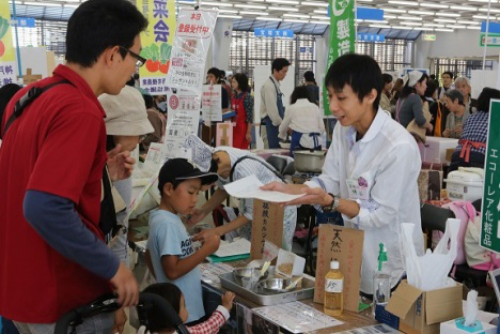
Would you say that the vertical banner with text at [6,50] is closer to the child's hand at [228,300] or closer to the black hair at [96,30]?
the child's hand at [228,300]

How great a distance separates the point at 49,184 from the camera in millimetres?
1419

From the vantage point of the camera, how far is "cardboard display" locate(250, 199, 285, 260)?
286 centimetres

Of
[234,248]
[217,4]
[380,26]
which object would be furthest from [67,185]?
[380,26]

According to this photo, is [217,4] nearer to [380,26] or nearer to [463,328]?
[380,26]

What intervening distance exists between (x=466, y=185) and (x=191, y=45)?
8.29ft

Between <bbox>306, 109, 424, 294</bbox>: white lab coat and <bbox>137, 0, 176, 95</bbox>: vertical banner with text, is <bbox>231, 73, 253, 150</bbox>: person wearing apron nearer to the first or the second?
<bbox>137, 0, 176, 95</bbox>: vertical banner with text

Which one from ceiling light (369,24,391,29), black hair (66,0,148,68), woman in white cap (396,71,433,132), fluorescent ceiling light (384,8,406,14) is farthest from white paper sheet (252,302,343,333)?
ceiling light (369,24,391,29)

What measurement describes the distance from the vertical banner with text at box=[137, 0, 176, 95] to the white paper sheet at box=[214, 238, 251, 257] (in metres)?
2.17

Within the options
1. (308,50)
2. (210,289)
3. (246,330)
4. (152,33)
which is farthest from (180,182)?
(308,50)

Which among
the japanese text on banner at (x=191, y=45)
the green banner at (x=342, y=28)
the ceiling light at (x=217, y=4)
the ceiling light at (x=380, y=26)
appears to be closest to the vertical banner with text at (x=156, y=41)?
the japanese text on banner at (x=191, y=45)

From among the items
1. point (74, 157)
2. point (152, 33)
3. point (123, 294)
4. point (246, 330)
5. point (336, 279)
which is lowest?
point (246, 330)

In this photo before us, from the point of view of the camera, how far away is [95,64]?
5.33 feet

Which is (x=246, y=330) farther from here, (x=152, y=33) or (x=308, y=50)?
(x=308, y=50)

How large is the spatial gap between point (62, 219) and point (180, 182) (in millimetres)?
1328
